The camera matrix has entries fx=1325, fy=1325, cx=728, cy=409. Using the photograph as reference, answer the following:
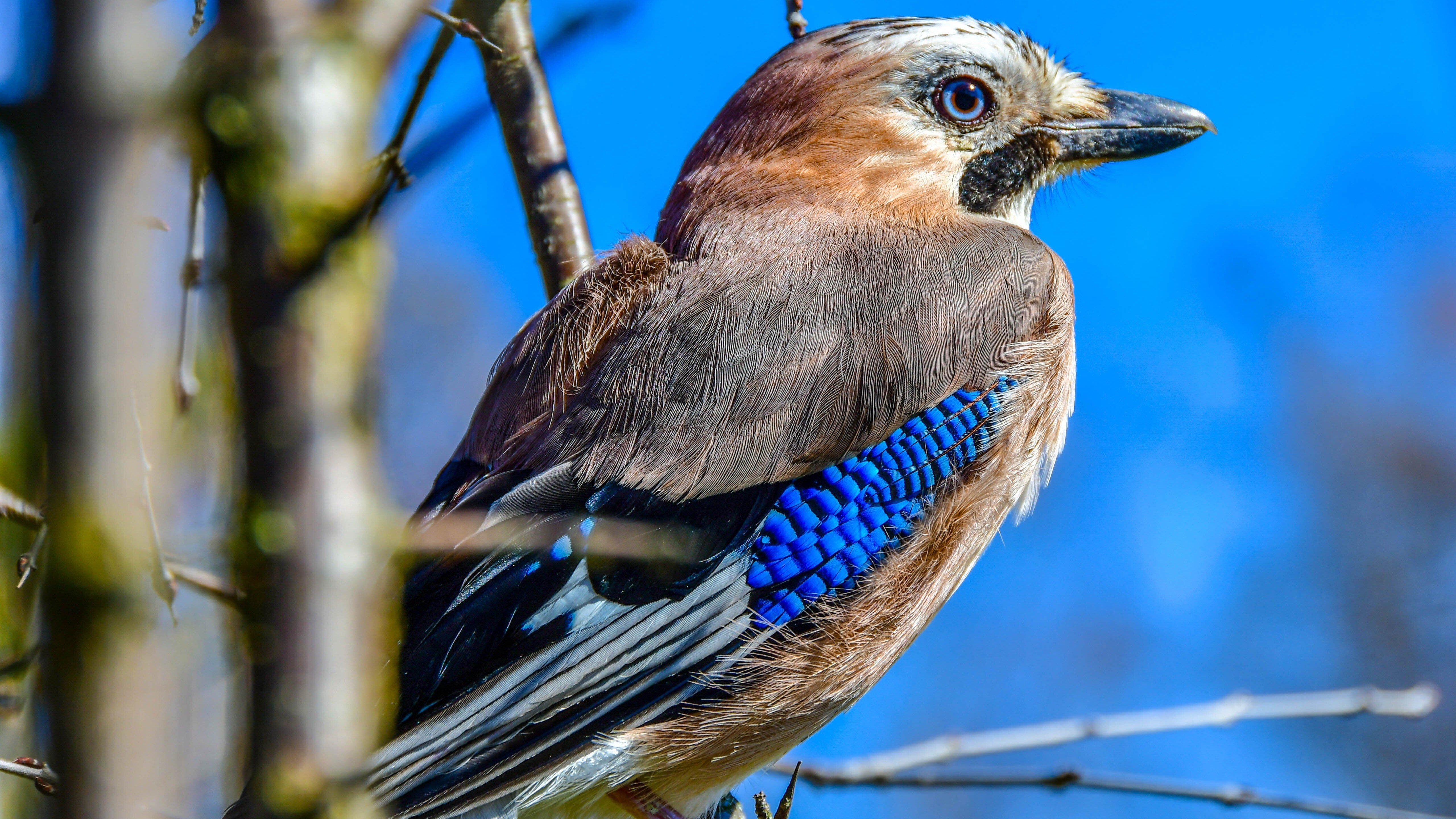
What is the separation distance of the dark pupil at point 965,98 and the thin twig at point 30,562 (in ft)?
8.34

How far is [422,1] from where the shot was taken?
3.94ft

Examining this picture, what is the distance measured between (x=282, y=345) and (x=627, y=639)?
5.77 feet

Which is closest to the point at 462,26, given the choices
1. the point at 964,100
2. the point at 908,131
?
the point at 908,131

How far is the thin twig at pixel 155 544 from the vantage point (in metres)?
0.94

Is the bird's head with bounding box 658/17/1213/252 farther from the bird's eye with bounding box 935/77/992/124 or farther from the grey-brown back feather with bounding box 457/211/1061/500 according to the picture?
the grey-brown back feather with bounding box 457/211/1061/500

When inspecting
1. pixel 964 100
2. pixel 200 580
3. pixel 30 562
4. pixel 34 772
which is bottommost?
pixel 34 772

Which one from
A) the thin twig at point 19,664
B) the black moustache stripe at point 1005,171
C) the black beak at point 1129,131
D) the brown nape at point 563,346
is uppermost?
the black beak at point 1129,131

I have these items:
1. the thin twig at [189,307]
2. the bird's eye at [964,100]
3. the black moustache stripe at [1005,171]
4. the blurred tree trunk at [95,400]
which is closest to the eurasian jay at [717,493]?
the black moustache stripe at [1005,171]

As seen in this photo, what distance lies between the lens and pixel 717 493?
272 centimetres

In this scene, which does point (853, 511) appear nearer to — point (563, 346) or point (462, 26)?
point (563, 346)

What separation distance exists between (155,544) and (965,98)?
8.72 ft

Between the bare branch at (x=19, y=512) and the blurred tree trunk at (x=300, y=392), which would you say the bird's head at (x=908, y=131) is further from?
the blurred tree trunk at (x=300, y=392)

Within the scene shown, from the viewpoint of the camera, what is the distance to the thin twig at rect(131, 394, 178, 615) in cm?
94

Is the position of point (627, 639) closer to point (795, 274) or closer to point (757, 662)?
point (757, 662)
